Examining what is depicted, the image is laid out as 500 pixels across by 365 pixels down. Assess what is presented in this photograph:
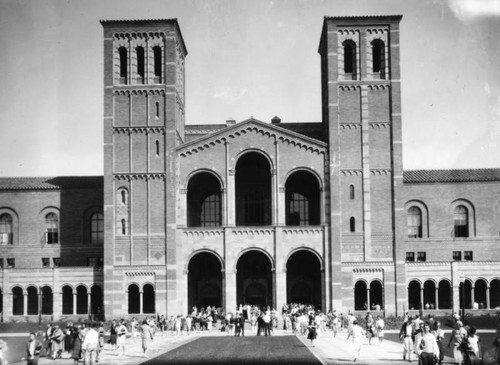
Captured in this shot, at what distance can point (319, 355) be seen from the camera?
108 ft

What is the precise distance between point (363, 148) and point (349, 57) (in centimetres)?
786

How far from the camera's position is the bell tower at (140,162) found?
56781mm

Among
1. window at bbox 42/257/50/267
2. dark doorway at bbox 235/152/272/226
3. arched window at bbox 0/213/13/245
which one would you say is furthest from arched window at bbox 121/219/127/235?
arched window at bbox 0/213/13/245

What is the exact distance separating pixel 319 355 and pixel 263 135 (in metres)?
27.6

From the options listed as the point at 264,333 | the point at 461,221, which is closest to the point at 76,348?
the point at 264,333

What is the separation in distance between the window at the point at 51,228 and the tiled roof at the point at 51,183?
2559 mm

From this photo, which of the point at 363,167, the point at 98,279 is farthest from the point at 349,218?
the point at 98,279

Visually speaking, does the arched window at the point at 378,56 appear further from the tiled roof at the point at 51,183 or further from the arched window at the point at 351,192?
the tiled roof at the point at 51,183

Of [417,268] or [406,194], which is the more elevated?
[406,194]

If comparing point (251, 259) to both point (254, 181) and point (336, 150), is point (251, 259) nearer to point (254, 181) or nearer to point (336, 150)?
point (254, 181)

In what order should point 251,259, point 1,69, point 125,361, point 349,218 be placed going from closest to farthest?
point 1,69 < point 125,361 < point 349,218 < point 251,259

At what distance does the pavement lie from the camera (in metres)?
31.3

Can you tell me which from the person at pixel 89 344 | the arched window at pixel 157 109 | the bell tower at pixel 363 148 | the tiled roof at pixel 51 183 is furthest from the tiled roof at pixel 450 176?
the person at pixel 89 344

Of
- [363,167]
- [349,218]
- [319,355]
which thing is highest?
[363,167]
